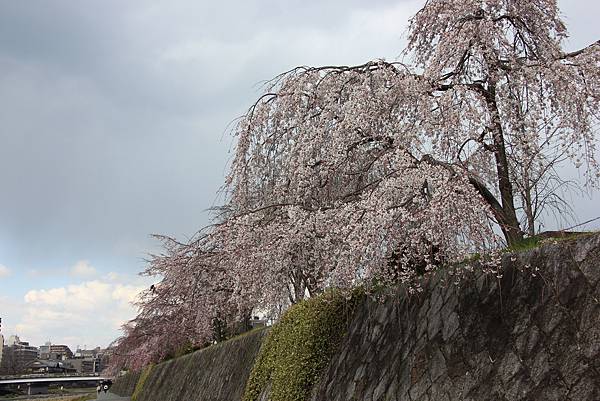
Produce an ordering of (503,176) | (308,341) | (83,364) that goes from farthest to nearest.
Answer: (83,364) < (308,341) < (503,176)

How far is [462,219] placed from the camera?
5.33 metres

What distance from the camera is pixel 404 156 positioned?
21.1 ft

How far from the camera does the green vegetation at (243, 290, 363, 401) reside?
26.7 feet

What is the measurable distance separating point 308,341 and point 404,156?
3.43 m

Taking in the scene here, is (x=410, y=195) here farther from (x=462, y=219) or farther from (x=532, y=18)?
(x=532, y=18)

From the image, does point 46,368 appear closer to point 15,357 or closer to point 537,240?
point 15,357

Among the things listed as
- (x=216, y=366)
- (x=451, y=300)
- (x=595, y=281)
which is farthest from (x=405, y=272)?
(x=216, y=366)

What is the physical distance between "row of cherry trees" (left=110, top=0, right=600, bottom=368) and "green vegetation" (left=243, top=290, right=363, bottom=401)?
1.92 ft

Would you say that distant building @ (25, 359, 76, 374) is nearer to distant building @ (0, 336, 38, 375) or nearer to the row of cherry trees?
distant building @ (0, 336, 38, 375)

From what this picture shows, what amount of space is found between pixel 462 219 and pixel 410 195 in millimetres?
901

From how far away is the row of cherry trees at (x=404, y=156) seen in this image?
19.1 ft

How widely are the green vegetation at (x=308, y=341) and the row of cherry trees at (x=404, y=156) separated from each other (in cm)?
59

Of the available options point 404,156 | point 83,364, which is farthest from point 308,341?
point 83,364

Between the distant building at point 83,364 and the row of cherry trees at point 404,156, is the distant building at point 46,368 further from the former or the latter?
the row of cherry trees at point 404,156
